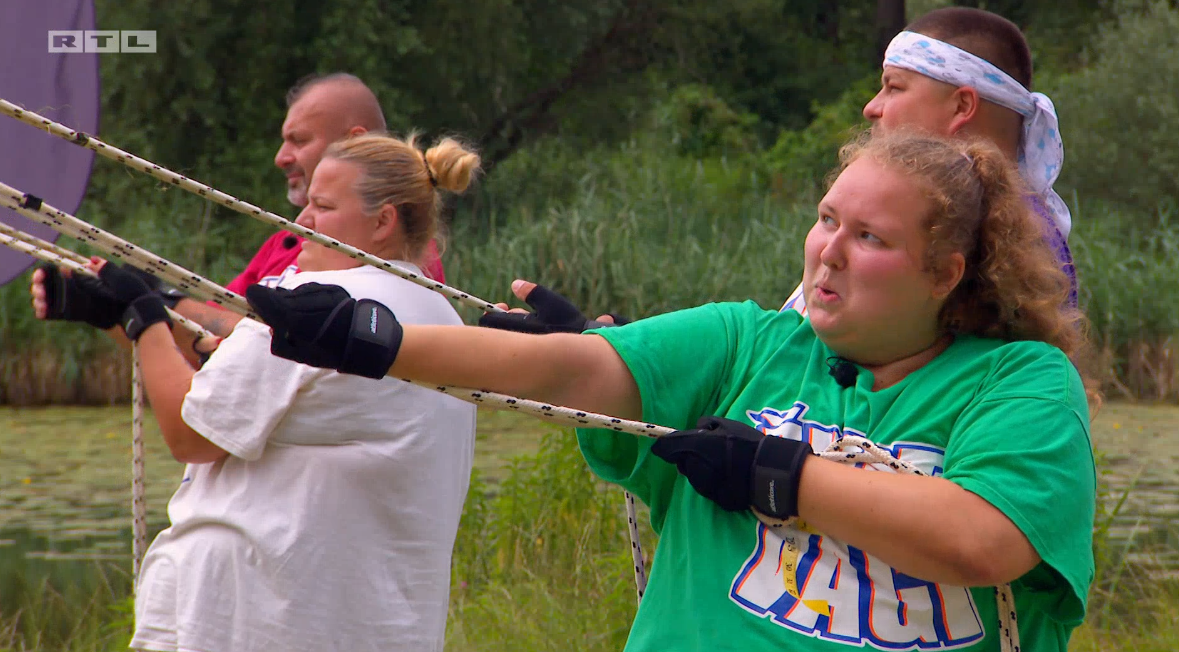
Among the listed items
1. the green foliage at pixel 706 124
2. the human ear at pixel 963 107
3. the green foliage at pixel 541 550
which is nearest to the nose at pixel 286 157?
the green foliage at pixel 541 550

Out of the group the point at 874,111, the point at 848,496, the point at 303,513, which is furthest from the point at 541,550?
the point at 848,496

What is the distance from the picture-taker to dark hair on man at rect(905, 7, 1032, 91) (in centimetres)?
248

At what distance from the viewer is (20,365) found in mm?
9602

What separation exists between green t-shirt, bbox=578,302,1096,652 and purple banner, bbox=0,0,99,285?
1.61 meters

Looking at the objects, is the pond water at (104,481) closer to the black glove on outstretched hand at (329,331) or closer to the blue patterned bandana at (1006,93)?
the blue patterned bandana at (1006,93)

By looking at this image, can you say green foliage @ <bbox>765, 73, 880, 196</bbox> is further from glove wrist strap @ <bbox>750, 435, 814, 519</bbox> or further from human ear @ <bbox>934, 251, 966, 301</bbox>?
glove wrist strap @ <bbox>750, 435, 814, 519</bbox>

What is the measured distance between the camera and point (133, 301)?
2693 mm

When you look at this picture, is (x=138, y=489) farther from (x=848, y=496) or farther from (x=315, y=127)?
(x=848, y=496)

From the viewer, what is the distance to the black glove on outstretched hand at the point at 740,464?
155 centimetres

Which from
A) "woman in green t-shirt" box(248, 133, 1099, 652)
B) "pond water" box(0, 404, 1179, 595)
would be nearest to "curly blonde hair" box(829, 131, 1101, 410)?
"woman in green t-shirt" box(248, 133, 1099, 652)

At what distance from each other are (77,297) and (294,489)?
652 mm

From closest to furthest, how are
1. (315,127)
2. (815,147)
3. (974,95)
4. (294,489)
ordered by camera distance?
(974,95), (294,489), (315,127), (815,147)

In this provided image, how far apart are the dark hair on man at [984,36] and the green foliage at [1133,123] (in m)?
11.3

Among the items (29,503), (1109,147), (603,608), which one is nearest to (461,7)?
(1109,147)
